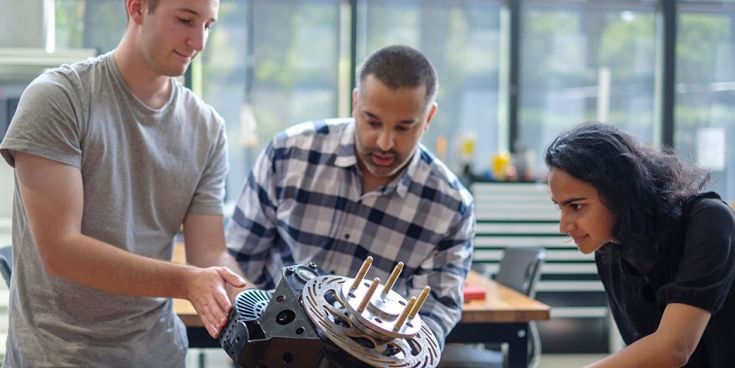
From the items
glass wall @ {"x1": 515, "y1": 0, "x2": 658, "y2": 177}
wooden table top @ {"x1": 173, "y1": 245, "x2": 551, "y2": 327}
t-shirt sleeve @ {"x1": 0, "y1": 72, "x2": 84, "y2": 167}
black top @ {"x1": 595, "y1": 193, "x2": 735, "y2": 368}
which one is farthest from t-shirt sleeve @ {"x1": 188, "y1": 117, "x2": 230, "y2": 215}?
glass wall @ {"x1": 515, "y1": 0, "x2": 658, "y2": 177}

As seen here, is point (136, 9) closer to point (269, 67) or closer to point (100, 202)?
point (100, 202)

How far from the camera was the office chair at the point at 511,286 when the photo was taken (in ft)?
10.6

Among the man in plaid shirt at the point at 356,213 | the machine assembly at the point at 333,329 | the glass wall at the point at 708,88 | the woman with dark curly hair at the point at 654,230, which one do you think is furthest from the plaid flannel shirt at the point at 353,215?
the glass wall at the point at 708,88

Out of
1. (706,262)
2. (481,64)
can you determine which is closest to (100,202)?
(706,262)

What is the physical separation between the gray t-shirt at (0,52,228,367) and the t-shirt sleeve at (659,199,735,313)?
A: 2.91 ft

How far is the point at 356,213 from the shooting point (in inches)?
78.7

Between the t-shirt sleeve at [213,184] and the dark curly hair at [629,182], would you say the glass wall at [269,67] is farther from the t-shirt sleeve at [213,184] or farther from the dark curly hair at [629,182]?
the dark curly hair at [629,182]

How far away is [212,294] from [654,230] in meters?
0.79

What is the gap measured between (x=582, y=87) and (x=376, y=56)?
4.44 metres

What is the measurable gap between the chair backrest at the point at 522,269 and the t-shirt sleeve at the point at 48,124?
2.40m

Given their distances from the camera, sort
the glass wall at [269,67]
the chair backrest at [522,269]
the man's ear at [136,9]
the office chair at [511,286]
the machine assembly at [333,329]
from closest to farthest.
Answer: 1. the machine assembly at [333,329]
2. the man's ear at [136,9]
3. the office chair at [511,286]
4. the chair backrest at [522,269]
5. the glass wall at [269,67]

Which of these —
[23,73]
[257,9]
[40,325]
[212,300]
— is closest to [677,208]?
[212,300]

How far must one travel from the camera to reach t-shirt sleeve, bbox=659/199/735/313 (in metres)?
1.45

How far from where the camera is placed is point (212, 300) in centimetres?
126
